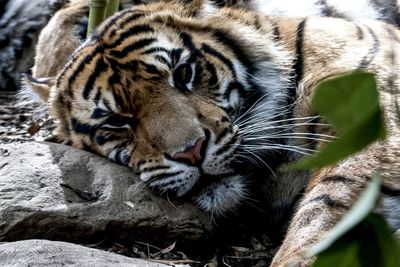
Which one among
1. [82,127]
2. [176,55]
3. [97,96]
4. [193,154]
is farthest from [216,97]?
[82,127]

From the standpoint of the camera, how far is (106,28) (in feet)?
8.46

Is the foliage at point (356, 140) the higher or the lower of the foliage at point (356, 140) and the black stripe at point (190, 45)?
the higher

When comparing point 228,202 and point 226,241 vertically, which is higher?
point 228,202

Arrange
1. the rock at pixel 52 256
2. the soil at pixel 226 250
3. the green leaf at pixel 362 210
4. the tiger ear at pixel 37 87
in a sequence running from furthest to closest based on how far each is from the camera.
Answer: the tiger ear at pixel 37 87, the soil at pixel 226 250, the rock at pixel 52 256, the green leaf at pixel 362 210

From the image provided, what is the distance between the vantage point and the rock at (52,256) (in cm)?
162

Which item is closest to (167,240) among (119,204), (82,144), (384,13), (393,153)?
(119,204)

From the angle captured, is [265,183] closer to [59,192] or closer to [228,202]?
[228,202]

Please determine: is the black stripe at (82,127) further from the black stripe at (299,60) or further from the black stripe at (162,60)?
→ the black stripe at (299,60)

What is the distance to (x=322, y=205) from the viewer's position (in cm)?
186

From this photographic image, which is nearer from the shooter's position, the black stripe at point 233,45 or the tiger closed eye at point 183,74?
the tiger closed eye at point 183,74

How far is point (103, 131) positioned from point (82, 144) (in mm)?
162

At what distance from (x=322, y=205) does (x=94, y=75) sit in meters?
0.96

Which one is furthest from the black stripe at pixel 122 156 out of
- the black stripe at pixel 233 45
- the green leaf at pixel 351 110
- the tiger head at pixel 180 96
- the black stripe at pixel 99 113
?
the green leaf at pixel 351 110

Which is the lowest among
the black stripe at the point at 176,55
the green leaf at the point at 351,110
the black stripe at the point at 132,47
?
the black stripe at the point at 132,47
